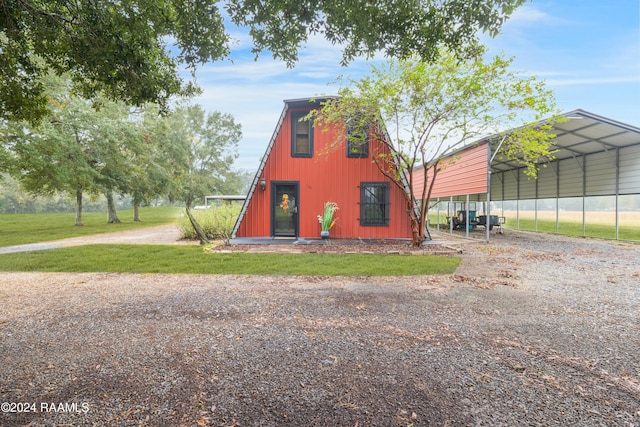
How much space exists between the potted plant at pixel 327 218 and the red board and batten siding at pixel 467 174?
3.97 m

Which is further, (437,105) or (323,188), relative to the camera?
(323,188)

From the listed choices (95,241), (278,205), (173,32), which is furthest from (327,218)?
(95,241)

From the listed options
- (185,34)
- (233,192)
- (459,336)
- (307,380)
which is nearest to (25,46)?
(185,34)

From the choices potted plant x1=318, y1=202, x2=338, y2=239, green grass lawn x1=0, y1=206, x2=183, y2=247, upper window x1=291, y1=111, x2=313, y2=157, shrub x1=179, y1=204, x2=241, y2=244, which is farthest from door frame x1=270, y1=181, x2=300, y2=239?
green grass lawn x1=0, y1=206, x2=183, y2=247

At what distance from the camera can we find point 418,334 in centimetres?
304

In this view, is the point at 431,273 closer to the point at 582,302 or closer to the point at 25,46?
the point at 582,302

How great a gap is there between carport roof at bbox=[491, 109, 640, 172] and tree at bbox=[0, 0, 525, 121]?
7439mm

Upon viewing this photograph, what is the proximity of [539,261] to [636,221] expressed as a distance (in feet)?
73.8

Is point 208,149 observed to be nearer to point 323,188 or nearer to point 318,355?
point 323,188

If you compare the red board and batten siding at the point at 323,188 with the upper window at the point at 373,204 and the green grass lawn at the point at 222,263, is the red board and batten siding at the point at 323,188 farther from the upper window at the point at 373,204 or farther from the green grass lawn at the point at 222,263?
the green grass lawn at the point at 222,263

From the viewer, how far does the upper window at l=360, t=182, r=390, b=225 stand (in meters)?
10.9

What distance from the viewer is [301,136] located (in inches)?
429

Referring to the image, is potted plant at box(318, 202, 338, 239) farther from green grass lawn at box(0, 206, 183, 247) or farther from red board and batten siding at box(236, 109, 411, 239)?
green grass lawn at box(0, 206, 183, 247)

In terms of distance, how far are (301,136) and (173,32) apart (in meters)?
6.25
